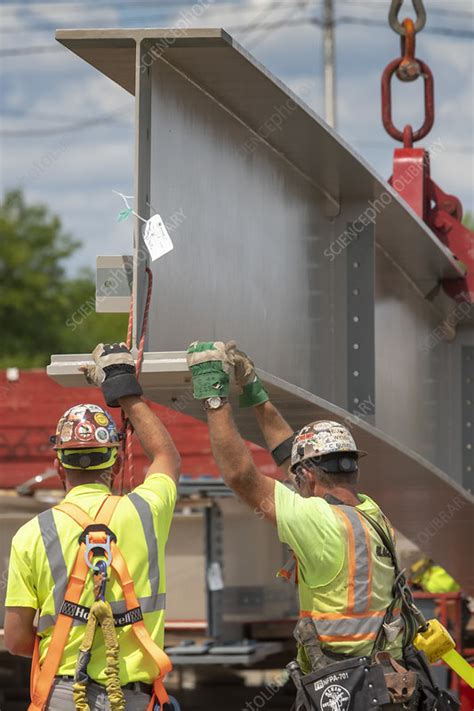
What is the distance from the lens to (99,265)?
516 centimetres

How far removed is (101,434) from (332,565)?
3.31ft

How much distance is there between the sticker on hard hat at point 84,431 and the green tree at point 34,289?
1851 inches

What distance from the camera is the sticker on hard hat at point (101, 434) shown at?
4828 mm

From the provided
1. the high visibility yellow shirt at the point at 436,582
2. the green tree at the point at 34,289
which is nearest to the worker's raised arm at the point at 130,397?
the high visibility yellow shirt at the point at 436,582

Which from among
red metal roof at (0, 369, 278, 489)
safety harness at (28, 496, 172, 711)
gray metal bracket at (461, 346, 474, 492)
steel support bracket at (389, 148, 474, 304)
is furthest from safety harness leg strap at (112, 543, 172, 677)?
red metal roof at (0, 369, 278, 489)

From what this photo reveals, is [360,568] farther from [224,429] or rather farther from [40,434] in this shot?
[40,434]

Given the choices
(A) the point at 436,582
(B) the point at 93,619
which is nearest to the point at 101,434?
(B) the point at 93,619

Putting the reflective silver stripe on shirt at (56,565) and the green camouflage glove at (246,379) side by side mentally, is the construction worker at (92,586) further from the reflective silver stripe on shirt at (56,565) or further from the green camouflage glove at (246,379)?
the green camouflage glove at (246,379)

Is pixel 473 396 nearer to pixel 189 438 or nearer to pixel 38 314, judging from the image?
pixel 189 438

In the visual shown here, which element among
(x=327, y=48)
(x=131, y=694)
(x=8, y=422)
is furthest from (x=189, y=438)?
(x=327, y=48)

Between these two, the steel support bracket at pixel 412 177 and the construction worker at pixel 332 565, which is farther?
the steel support bracket at pixel 412 177

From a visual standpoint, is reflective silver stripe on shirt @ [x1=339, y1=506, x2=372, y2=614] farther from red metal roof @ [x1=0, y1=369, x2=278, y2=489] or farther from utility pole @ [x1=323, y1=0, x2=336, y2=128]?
utility pole @ [x1=323, y1=0, x2=336, y2=128]

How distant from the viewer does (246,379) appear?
16.6 ft

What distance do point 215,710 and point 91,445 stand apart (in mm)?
9138
